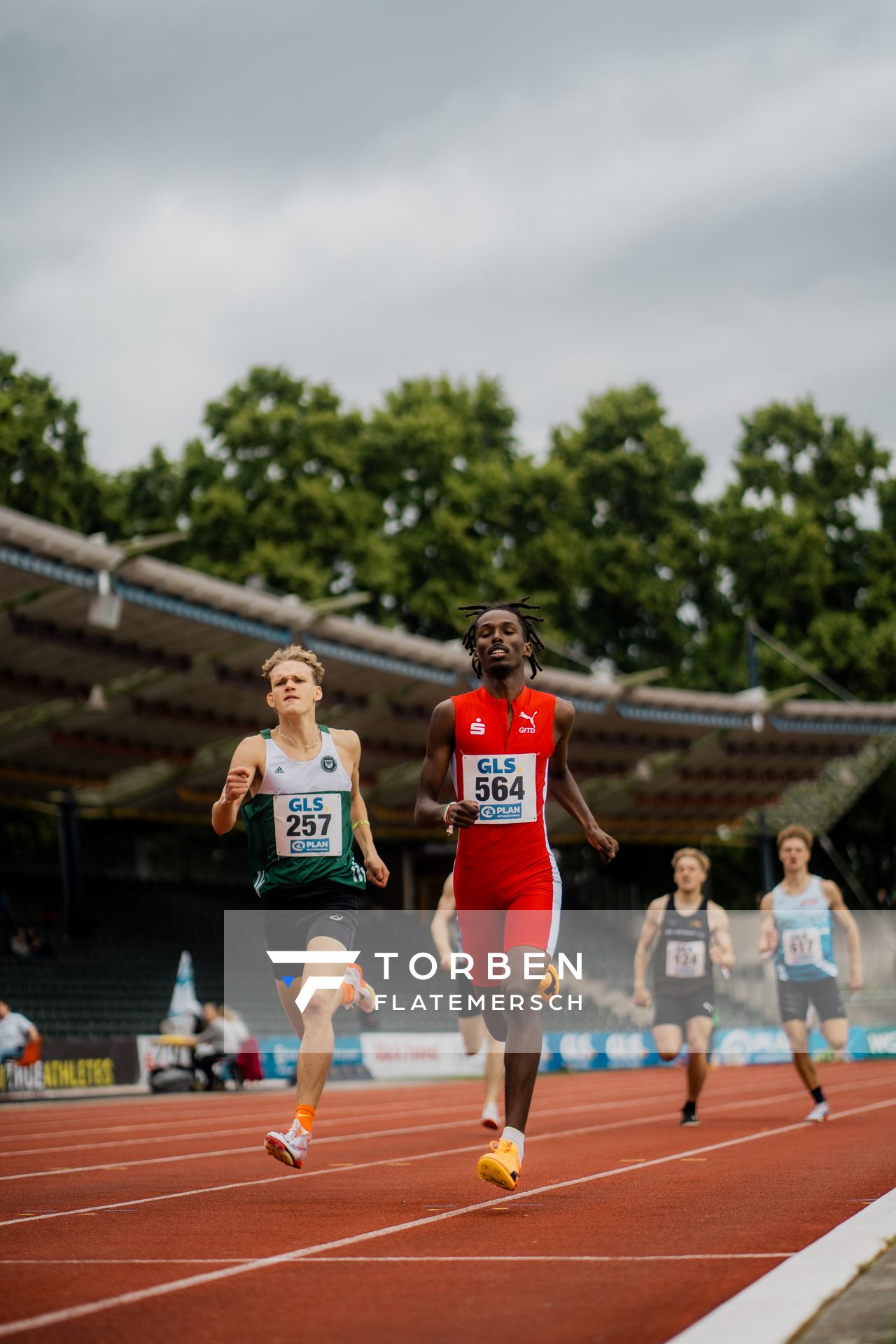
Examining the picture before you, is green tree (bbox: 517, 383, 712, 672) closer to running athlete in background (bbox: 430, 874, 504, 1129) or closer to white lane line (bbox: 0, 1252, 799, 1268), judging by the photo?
running athlete in background (bbox: 430, 874, 504, 1129)

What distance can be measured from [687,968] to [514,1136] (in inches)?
258

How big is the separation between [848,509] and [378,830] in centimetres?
1754

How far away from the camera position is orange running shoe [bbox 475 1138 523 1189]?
20.3 ft

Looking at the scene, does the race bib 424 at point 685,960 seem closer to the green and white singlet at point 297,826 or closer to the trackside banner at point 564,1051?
the green and white singlet at point 297,826

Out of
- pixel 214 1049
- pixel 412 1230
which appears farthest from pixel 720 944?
pixel 214 1049

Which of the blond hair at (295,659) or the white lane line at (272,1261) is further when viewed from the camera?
the blond hair at (295,659)

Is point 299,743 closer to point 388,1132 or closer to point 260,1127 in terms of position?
point 388,1132

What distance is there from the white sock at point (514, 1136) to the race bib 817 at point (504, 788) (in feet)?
3.83

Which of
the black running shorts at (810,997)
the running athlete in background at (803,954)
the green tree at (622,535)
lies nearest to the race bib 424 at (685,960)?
the running athlete in background at (803,954)

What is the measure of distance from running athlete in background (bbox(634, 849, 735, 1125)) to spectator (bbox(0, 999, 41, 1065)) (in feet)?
36.4

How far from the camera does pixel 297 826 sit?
24.0ft

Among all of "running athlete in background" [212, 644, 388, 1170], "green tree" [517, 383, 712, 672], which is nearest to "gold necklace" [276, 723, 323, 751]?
"running athlete in background" [212, 644, 388, 1170]

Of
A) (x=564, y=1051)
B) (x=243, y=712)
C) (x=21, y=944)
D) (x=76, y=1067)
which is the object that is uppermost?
(x=243, y=712)

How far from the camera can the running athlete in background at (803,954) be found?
42.2 ft
